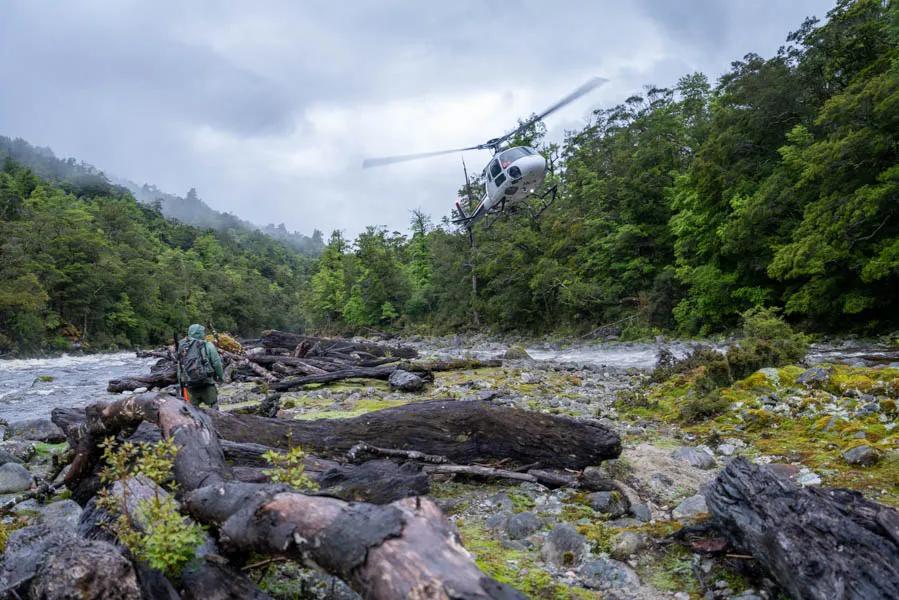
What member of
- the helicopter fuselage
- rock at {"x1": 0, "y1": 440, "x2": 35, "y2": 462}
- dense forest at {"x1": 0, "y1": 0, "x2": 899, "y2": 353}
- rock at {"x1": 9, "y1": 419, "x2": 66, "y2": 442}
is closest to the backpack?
rock at {"x1": 0, "y1": 440, "x2": 35, "y2": 462}

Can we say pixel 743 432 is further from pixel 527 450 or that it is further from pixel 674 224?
pixel 674 224

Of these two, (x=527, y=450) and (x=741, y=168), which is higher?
(x=741, y=168)

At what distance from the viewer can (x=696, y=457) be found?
5.62 metres

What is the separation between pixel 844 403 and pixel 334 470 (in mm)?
6731

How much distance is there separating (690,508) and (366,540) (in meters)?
3.34

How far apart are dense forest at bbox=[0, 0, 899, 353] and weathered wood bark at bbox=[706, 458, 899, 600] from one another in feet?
59.9

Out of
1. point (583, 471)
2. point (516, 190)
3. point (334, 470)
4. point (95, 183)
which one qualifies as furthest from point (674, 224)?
point (95, 183)

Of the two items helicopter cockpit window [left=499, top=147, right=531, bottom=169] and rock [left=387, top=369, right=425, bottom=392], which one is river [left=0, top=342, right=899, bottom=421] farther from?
helicopter cockpit window [left=499, top=147, right=531, bottom=169]

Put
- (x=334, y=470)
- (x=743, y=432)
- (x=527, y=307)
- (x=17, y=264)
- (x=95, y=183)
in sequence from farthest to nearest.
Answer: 1. (x=95, y=183)
2. (x=17, y=264)
3. (x=527, y=307)
4. (x=743, y=432)
5. (x=334, y=470)

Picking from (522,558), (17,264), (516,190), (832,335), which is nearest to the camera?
(522,558)

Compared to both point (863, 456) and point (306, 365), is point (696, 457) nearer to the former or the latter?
point (863, 456)

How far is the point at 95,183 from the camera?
128500mm

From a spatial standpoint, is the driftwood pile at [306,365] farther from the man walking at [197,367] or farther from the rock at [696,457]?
the rock at [696,457]

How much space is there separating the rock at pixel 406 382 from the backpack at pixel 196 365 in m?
5.21
